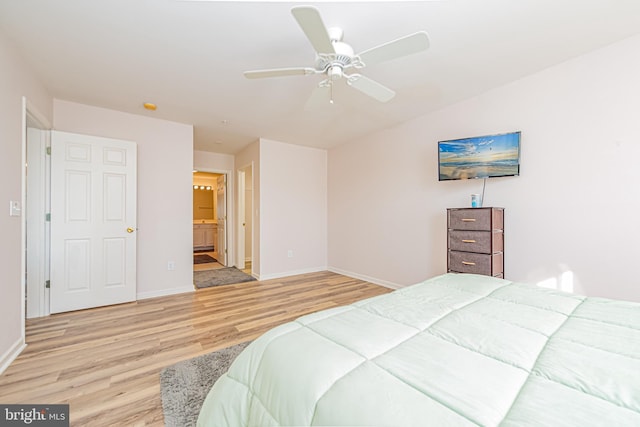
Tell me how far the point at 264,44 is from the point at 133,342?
9.19 ft

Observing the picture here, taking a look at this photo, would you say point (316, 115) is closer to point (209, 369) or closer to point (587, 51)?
point (587, 51)

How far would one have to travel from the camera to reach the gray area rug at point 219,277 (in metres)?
4.32

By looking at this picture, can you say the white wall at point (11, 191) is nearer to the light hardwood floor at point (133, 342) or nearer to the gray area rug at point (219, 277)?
the light hardwood floor at point (133, 342)

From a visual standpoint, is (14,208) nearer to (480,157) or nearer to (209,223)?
(480,157)

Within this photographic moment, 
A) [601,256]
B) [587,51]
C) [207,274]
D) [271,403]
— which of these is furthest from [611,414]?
[207,274]

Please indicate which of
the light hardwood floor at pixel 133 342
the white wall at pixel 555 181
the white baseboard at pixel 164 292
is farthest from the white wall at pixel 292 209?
the white wall at pixel 555 181

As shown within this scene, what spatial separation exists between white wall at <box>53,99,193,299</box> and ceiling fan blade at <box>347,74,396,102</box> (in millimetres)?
2894

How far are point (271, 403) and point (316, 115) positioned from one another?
3354mm

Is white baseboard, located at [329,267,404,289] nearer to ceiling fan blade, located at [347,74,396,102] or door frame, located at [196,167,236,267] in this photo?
door frame, located at [196,167,236,267]

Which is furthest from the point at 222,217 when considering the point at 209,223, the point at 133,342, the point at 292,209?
the point at 133,342

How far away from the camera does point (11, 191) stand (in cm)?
213

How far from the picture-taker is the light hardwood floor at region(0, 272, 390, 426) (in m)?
1.65

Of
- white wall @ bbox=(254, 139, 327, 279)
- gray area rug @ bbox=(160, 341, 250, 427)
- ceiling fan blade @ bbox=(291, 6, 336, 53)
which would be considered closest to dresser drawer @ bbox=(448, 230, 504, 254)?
ceiling fan blade @ bbox=(291, 6, 336, 53)

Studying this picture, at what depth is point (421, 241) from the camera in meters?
3.71
